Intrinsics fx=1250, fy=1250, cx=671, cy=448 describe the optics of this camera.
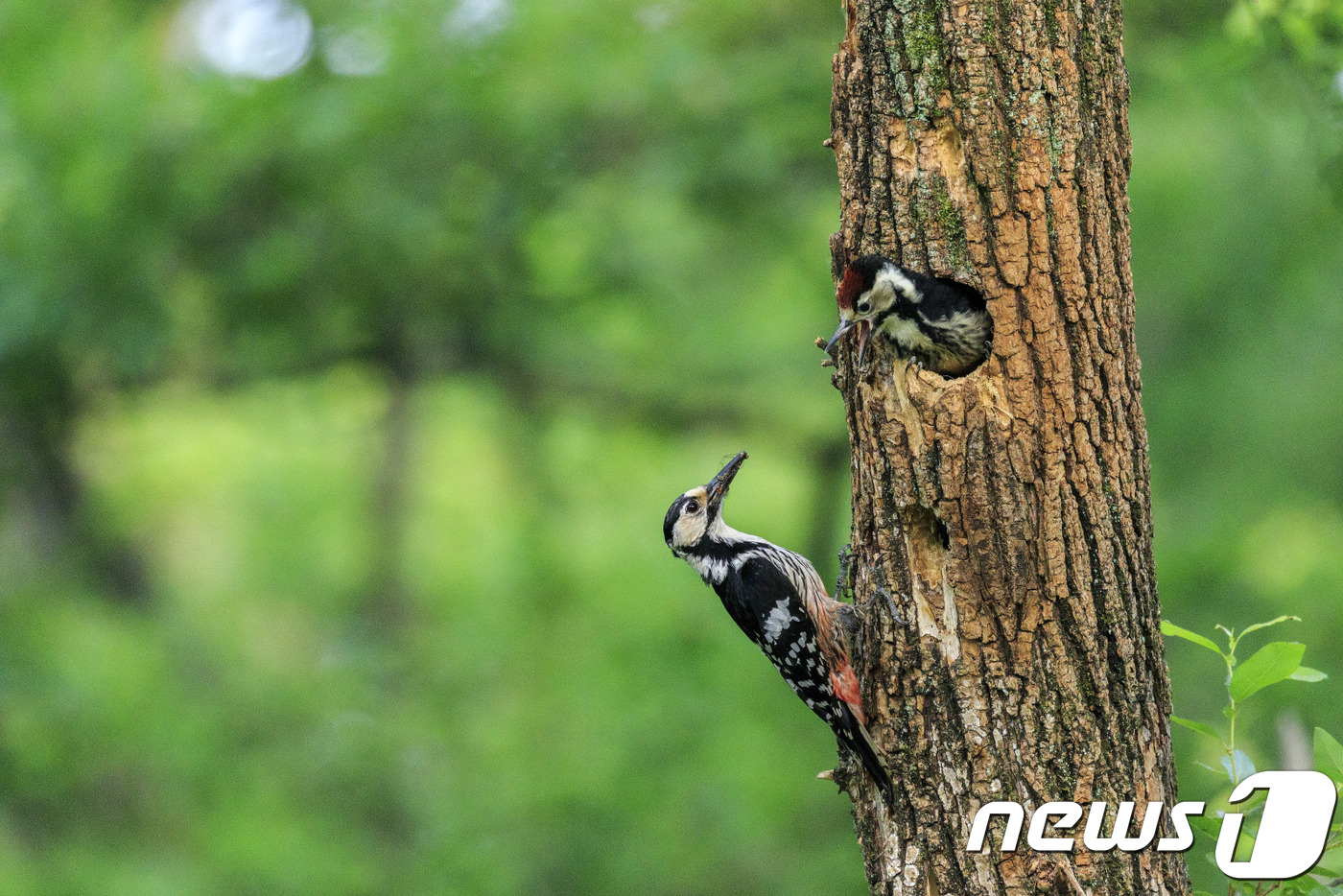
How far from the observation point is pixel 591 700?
9664 mm

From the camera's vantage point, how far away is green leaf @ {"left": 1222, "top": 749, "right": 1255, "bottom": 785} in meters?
2.56

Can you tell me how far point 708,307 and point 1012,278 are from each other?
6750mm

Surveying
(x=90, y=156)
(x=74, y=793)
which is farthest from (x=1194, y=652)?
(x=74, y=793)

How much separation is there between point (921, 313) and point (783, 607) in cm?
143

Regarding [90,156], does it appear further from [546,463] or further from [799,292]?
[799,292]

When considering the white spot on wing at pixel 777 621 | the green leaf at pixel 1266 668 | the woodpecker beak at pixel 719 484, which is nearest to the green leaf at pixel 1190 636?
the green leaf at pixel 1266 668

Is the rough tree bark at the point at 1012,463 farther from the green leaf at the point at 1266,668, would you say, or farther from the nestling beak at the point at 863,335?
the green leaf at the point at 1266,668

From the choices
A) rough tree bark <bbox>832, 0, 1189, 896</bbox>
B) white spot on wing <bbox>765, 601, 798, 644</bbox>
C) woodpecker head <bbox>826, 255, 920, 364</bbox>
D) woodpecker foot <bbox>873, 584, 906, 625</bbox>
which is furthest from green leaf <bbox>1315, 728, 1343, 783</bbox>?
white spot on wing <bbox>765, 601, 798, 644</bbox>

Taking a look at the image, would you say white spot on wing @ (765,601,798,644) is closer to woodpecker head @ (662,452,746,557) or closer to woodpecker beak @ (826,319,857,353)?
woodpecker head @ (662,452,746,557)

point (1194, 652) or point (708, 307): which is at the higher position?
point (708, 307)

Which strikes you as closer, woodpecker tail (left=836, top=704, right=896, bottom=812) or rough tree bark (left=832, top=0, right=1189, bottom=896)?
rough tree bark (left=832, top=0, right=1189, bottom=896)

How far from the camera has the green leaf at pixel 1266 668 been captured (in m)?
2.43

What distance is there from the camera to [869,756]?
9.97 feet

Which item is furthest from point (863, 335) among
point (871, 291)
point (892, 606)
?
point (892, 606)
